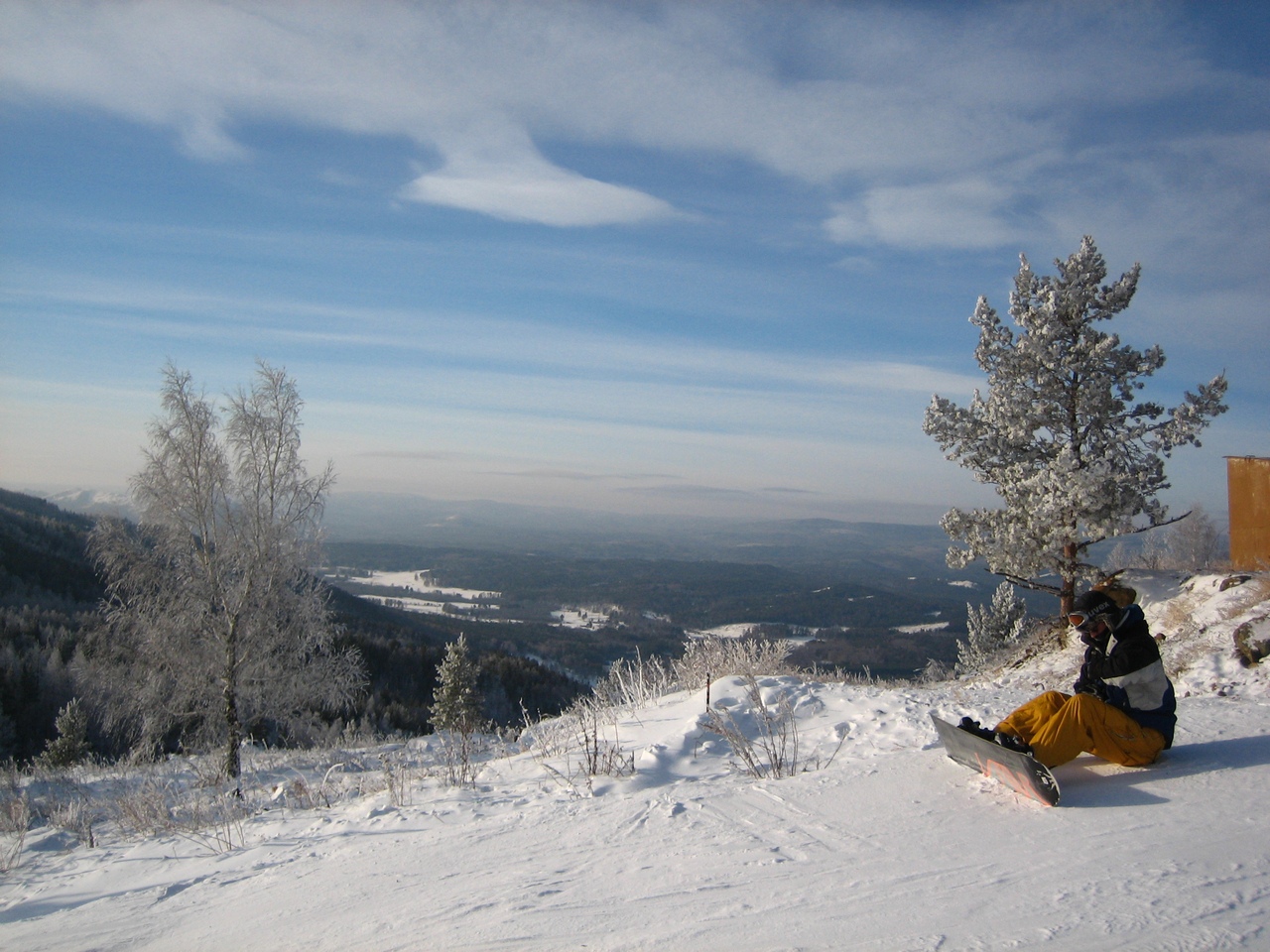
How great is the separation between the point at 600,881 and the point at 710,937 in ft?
2.68

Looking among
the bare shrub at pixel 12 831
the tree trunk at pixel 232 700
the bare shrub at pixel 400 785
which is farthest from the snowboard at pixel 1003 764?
the tree trunk at pixel 232 700

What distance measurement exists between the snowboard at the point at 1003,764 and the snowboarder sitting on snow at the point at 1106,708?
0.09 metres

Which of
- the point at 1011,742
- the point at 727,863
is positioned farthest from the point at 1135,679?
the point at 727,863

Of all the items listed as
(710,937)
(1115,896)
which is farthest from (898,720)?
(710,937)

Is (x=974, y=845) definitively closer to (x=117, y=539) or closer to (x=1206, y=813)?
(x=1206, y=813)

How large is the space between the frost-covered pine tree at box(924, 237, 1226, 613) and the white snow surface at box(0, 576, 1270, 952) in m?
4.28

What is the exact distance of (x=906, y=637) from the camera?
41531 mm

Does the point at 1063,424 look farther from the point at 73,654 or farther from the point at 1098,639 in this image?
the point at 73,654

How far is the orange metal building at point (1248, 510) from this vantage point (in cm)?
1199

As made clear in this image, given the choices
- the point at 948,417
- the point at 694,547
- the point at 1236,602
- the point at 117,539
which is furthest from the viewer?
the point at 694,547

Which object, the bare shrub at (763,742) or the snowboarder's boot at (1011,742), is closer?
the snowboarder's boot at (1011,742)

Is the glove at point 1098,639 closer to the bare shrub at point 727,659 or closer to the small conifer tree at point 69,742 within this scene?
the bare shrub at point 727,659

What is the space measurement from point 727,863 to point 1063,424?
31.7ft

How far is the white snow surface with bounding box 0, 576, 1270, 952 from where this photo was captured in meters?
3.13
